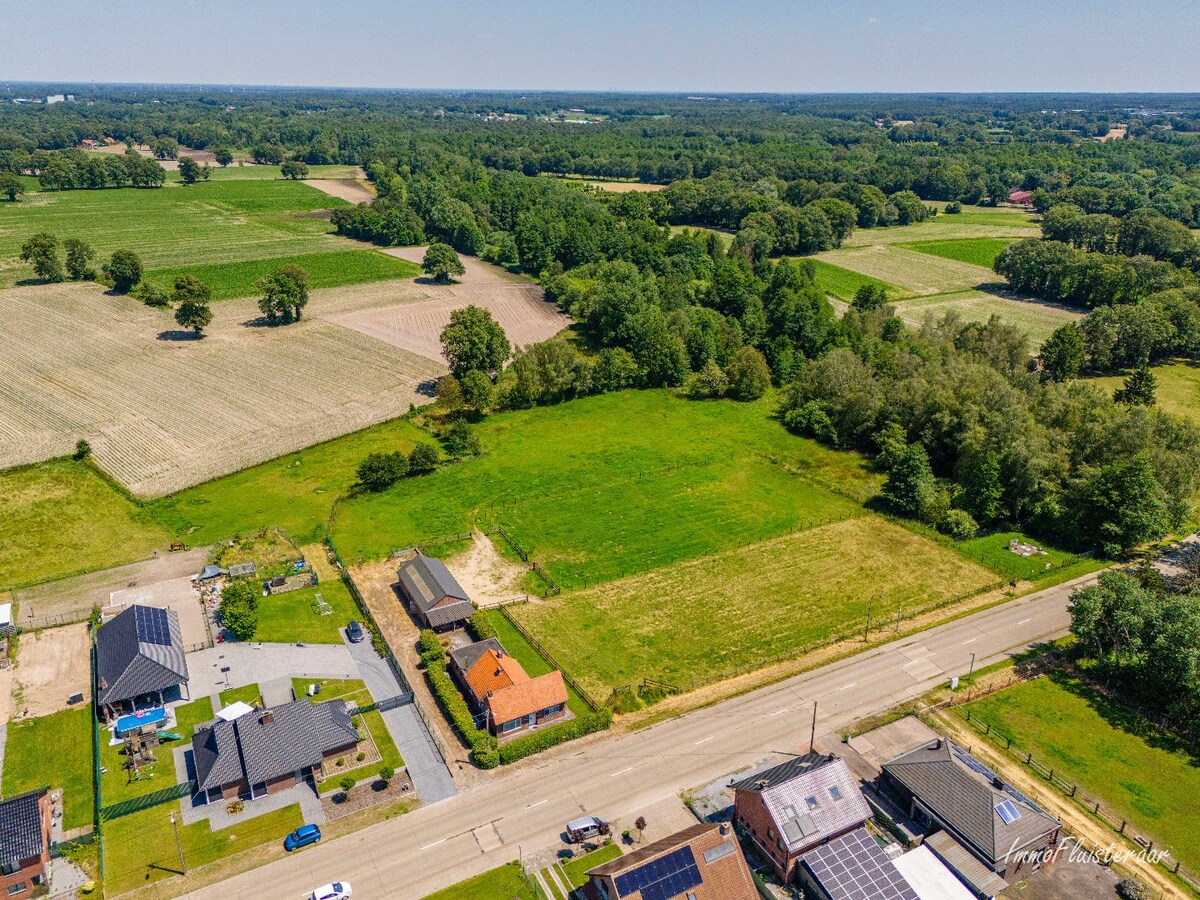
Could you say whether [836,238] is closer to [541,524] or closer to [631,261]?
[631,261]

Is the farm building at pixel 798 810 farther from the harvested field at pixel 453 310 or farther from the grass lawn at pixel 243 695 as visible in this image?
the harvested field at pixel 453 310

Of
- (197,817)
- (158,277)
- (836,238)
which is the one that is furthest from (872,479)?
(158,277)

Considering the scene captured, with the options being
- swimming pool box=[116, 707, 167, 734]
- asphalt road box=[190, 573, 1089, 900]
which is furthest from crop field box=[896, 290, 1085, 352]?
swimming pool box=[116, 707, 167, 734]

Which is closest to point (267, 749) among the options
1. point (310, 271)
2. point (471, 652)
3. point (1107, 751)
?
point (471, 652)

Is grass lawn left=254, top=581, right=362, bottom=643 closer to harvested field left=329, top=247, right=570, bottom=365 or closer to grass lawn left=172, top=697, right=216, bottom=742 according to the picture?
grass lawn left=172, top=697, right=216, bottom=742

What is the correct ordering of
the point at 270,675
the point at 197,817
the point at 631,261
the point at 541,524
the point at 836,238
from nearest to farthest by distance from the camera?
the point at 197,817
the point at 270,675
the point at 541,524
the point at 631,261
the point at 836,238
